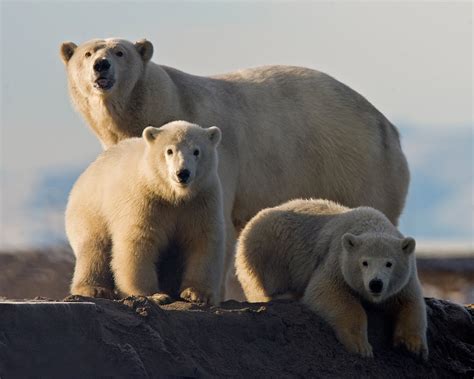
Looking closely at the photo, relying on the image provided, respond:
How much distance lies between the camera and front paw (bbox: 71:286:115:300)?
968cm

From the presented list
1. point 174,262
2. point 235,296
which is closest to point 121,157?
point 174,262

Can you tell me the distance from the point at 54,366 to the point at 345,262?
2.75 metres

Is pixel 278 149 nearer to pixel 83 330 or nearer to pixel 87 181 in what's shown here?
pixel 87 181

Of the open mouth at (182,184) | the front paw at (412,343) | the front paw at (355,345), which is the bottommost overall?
the front paw at (412,343)

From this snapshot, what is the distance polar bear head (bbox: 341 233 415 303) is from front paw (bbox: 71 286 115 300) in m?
1.71

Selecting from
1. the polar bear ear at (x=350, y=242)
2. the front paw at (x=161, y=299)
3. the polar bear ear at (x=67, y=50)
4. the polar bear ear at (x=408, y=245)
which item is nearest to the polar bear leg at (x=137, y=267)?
the front paw at (x=161, y=299)

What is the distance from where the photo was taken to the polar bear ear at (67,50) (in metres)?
11.6

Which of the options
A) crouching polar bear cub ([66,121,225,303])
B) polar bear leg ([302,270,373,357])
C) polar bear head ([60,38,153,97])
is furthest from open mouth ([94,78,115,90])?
polar bear leg ([302,270,373,357])

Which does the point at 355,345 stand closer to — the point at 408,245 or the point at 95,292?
the point at 408,245

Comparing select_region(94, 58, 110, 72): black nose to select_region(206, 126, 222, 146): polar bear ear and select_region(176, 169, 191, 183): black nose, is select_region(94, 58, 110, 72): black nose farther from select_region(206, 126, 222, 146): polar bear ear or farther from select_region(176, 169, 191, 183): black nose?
select_region(176, 169, 191, 183): black nose

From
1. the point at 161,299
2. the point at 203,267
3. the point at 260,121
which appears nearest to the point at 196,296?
the point at 203,267

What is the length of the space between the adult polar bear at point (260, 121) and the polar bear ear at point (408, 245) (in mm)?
2479

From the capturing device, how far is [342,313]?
9.25 m

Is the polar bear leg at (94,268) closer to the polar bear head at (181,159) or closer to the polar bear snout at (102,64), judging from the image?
the polar bear head at (181,159)
